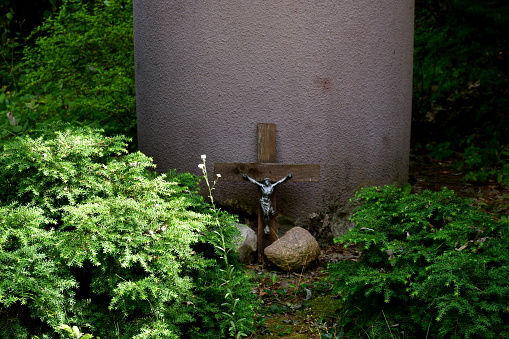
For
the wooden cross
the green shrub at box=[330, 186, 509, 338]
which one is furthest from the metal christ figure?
the green shrub at box=[330, 186, 509, 338]

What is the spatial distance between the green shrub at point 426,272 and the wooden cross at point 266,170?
4.42ft

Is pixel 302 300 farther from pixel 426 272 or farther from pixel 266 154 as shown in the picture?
pixel 266 154

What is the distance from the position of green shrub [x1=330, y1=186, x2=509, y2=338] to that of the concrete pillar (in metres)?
1.58

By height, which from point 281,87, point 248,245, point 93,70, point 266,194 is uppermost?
point 93,70

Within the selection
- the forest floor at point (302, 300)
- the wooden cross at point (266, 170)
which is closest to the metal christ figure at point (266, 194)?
the wooden cross at point (266, 170)

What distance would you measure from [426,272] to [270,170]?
7.42 feet

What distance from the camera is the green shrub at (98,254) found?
2.65 metres

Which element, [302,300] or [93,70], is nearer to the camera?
[302,300]

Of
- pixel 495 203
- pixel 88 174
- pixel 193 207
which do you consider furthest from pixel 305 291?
pixel 495 203

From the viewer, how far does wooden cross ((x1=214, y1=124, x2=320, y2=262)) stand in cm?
509

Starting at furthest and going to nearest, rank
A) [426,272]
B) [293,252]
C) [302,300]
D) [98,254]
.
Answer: [293,252]
[302,300]
[426,272]
[98,254]

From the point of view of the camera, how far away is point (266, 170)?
5.09m

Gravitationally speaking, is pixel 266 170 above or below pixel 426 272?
above

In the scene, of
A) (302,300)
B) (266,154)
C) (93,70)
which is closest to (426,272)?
(302,300)
